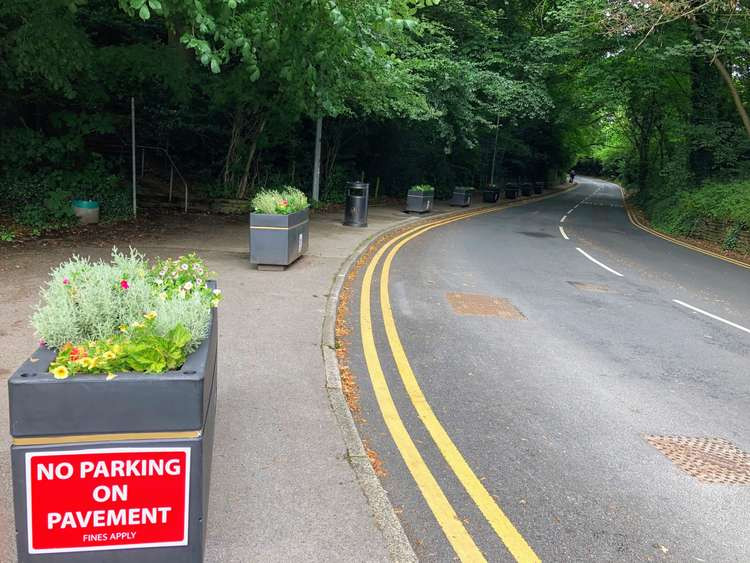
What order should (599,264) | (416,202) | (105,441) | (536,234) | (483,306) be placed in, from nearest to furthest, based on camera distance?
(105,441) < (483,306) < (599,264) < (536,234) < (416,202)

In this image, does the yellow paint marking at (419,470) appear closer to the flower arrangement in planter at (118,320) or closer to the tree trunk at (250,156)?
the flower arrangement in planter at (118,320)

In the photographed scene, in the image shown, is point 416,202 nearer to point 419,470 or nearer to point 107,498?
point 419,470

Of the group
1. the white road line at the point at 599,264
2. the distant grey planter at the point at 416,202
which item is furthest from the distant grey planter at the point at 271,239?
the distant grey planter at the point at 416,202

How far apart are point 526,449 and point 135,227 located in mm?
11272

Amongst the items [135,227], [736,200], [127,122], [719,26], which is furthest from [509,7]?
[135,227]

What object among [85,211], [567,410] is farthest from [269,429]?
[85,211]

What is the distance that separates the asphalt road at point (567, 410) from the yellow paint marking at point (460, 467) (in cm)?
2

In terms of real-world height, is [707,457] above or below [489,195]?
below

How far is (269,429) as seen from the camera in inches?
171

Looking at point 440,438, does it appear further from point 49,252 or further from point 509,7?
point 509,7

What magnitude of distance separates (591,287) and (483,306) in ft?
10.9

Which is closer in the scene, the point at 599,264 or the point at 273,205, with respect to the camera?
the point at 273,205

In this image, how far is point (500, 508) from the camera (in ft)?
12.0

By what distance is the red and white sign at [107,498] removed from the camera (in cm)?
245
